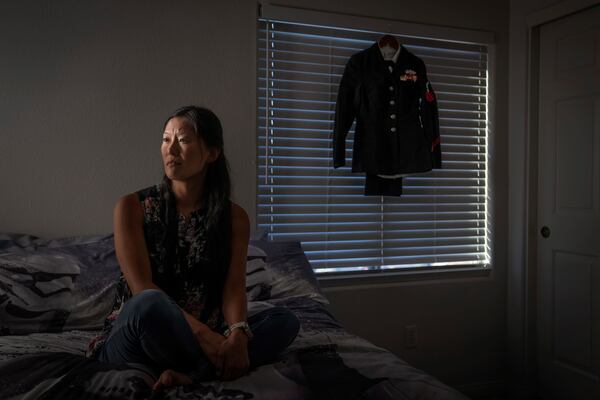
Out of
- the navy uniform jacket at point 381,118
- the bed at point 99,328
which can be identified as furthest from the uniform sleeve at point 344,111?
the bed at point 99,328

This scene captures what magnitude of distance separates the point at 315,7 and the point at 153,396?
2.00 meters

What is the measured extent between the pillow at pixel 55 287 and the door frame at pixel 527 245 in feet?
7.01

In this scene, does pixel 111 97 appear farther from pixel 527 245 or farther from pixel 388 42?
pixel 527 245

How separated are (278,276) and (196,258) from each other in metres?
0.58

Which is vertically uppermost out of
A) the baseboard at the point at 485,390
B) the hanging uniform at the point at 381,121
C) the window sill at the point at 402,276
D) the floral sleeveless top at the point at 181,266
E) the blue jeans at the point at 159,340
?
the hanging uniform at the point at 381,121

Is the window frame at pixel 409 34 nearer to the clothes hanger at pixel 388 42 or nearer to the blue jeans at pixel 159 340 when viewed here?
the clothes hanger at pixel 388 42

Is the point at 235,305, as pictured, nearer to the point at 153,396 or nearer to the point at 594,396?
the point at 153,396

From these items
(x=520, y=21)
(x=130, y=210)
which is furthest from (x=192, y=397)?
(x=520, y=21)

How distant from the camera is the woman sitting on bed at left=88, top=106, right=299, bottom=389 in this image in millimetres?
1189

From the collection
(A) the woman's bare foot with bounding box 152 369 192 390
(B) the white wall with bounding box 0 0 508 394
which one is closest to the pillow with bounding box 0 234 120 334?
(B) the white wall with bounding box 0 0 508 394

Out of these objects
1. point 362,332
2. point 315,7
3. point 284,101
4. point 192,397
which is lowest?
point 362,332

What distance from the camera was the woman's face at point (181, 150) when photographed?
4.56 ft

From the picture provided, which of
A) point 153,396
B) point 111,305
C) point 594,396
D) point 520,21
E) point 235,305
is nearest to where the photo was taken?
point 153,396

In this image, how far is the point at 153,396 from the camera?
1.03 m
